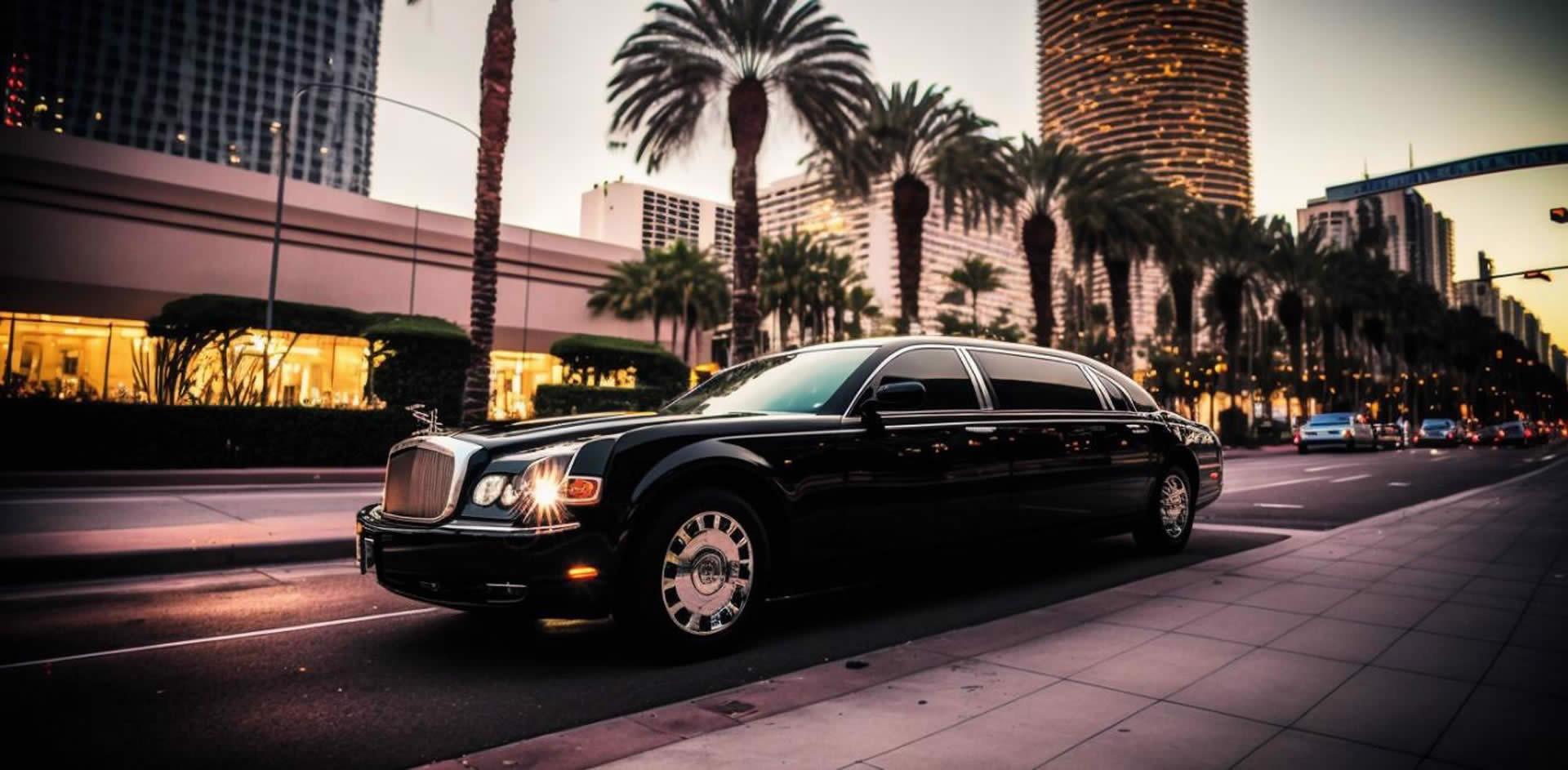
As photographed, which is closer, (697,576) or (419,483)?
(697,576)

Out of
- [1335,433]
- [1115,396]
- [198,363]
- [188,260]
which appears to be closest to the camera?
[1115,396]

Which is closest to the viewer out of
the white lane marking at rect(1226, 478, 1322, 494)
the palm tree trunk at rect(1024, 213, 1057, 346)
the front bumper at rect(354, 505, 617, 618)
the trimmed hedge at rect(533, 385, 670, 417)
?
the front bumper at rect(354, 505, 617, 618)

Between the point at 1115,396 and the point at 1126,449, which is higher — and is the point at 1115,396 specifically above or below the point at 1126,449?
above

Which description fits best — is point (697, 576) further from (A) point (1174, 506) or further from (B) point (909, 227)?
(B) point (909, 227)

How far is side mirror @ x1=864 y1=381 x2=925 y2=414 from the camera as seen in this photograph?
4.50 meters

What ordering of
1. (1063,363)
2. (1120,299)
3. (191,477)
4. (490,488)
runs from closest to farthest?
1. (490,488)
2. (1063,363)
3. (191,477)
4. (1120,299)

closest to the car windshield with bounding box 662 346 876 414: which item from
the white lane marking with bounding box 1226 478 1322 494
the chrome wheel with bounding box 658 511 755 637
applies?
the chrome wheel with bounding box 658 511 755 637

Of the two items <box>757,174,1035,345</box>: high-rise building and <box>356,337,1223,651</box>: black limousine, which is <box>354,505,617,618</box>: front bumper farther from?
<box>757,174,1035,345</box>: high-rise building

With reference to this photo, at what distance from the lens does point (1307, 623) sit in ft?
14.7

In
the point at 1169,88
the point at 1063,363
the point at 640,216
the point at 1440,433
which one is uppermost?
the point at 1169,88

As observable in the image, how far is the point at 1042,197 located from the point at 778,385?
1229 inches

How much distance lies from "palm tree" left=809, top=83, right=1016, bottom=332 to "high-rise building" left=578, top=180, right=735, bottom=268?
65218 mm

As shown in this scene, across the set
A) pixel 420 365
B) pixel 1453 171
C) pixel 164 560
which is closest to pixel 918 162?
pixel 1453 171

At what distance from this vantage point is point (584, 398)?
27047 millimetres
